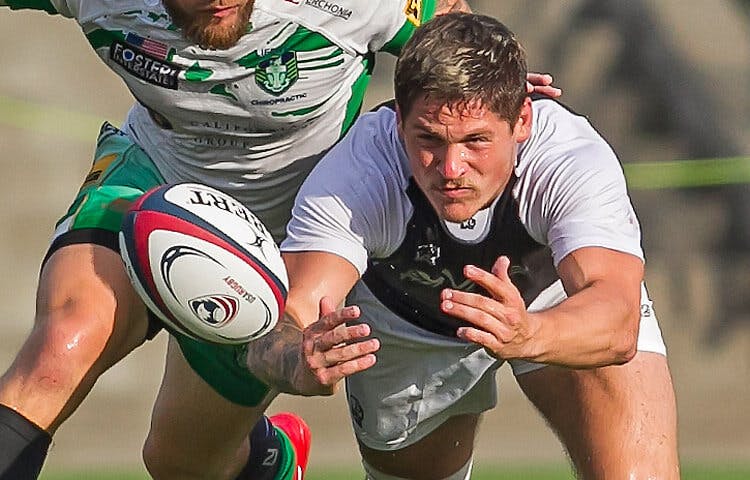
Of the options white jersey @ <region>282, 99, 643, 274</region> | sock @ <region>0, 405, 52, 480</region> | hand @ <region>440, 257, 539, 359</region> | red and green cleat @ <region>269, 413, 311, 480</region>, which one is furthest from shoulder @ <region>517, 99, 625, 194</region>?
red and green cleat @ <region>269, 413, 311, 480</region>

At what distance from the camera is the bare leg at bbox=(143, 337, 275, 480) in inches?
189

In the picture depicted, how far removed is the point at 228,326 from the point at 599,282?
0.88 meters

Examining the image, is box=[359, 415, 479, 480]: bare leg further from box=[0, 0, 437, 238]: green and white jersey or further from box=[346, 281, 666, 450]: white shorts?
box=[0, 0, 437, 238]: green and white jersey

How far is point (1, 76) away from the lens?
29.6 ft

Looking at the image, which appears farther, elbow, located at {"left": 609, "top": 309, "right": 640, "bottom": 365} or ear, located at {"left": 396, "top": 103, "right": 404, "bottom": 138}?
ear, located at {"left": 396, "top": 103, "right": 404, "bottom": 138}

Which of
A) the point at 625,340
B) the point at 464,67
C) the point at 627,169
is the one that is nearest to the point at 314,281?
the point at 464,67

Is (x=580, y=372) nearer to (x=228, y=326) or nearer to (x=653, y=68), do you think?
(x=228, y=326)

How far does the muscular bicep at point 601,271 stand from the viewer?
3.72 metres

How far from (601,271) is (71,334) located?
1.34 meters

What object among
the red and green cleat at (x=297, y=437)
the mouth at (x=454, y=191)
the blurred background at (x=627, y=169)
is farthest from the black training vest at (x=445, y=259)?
the blurred background at (x=627, y=169)

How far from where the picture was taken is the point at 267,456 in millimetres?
5312

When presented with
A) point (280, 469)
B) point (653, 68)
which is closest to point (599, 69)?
A: point (653, 68)

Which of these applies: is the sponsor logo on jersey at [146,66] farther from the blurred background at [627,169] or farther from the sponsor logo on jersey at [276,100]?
the blurred background at [627,169]

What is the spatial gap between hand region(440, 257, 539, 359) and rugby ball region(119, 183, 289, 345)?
26.2 inches
